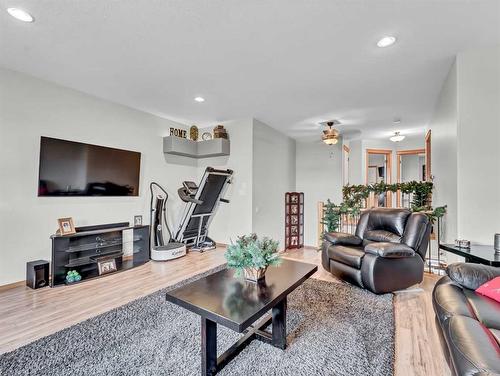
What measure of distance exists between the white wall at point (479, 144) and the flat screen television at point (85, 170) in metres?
4.69

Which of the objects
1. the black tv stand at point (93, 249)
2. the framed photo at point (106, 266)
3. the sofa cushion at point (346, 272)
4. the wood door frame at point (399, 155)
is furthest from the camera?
the wood door frame at point (399, 155)

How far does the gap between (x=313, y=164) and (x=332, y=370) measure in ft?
18.0

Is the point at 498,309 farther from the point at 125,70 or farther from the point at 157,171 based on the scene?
the point at 157,171

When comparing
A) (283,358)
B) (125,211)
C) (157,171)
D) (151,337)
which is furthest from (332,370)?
(157,171)

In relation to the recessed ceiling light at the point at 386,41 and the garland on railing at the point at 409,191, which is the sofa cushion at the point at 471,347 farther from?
the garland on railing at the point at 409,191

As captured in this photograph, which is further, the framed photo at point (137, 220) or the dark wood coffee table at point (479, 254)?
the framed photo at point (137, 220)

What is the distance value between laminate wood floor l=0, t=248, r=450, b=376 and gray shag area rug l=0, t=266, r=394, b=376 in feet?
0.43

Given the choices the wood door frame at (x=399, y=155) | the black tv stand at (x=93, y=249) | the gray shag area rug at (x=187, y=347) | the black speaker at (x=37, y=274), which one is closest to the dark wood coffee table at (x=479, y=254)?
the gray shag area rug at (x=187, y=347)

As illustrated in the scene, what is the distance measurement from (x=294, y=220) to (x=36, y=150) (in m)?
5.28

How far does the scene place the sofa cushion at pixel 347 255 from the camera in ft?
9.52

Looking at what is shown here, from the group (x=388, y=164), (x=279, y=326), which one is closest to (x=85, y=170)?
(x=279, y=326)

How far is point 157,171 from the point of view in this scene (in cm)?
472

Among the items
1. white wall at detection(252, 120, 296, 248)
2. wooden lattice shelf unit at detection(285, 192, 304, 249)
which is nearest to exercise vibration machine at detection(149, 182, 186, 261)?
white wall at detection(252, 120, 296, 248)

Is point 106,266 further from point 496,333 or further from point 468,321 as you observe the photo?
point 496,333
